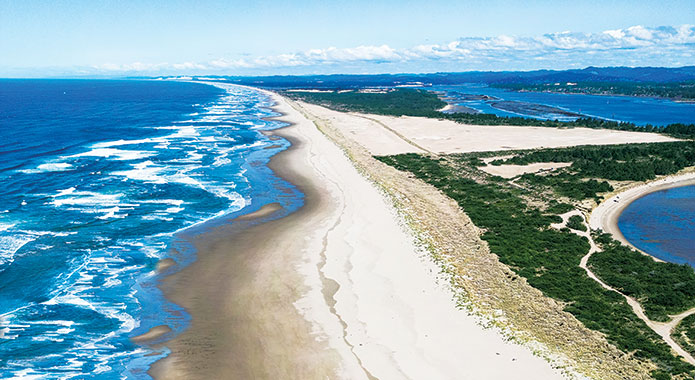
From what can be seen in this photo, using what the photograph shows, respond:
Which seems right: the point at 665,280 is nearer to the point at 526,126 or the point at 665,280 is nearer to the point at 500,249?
the point at 500,249

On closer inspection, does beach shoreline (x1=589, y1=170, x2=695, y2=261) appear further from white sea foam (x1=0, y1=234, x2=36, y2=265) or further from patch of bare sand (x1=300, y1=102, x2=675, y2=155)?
white sea foam (x1=0, y1=234, x2=36, y2=265)

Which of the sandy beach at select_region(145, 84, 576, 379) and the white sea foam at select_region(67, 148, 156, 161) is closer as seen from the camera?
the sandy beach at select_region(145, 84, 576, 379)

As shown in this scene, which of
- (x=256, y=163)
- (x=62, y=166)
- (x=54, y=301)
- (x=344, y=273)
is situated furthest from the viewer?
(x=256, y=163)

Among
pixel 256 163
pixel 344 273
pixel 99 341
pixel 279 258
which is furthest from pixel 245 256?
pixel 256 163

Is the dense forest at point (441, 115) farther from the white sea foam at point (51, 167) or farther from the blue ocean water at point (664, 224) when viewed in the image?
the white sea foam at point (51, 167)

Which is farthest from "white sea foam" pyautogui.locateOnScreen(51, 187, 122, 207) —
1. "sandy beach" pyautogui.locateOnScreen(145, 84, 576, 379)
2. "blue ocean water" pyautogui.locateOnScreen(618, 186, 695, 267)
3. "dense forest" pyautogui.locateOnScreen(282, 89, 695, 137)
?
"dense forest" pyautogui.locateOnScreen(282, 89, 695, 137)

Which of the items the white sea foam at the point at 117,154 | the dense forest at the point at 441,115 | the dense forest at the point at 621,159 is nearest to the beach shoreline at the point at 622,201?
the dense forest at the point at 621,159
